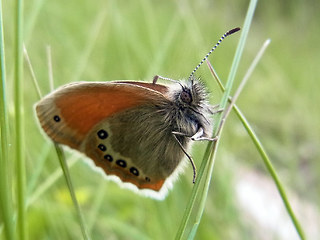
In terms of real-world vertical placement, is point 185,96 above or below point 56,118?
above

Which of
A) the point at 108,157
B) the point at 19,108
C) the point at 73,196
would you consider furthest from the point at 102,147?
the point at 19,108

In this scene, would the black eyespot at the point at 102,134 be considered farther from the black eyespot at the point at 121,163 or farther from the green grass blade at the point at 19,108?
the green grass blade at the point at 19,108

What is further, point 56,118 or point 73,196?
point 56,118

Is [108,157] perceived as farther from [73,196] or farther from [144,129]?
[73,196]

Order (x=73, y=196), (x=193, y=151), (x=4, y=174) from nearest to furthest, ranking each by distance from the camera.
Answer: (x=4, y=174)
(x=73, y=196)
(x=193, y=151)

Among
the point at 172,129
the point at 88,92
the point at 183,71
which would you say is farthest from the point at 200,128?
the point at 183,71

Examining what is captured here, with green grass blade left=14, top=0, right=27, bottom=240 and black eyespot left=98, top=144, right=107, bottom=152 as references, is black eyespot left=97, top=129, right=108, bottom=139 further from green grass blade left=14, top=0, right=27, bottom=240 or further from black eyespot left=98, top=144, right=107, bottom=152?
green grass blade left=14, top=0, right=27, bottom=240

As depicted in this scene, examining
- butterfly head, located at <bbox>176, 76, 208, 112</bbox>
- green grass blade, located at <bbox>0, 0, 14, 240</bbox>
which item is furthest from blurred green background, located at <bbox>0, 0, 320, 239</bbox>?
green grass blade, located at <bbox>0, 0, 14, 240</bbox>

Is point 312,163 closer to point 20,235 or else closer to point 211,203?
point 211,203
